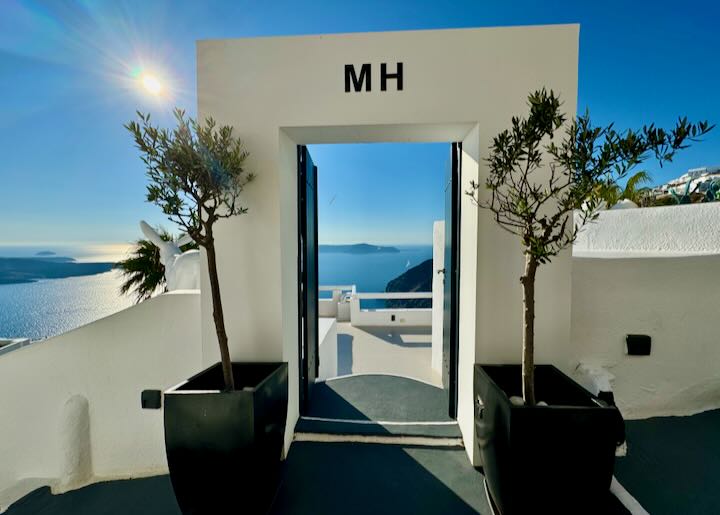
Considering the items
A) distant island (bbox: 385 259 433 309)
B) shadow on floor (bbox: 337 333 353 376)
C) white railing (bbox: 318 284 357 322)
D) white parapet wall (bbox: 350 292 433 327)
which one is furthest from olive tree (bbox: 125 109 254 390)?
white railing (bbox: 318 284 357 322)

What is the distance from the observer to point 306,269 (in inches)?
97.1

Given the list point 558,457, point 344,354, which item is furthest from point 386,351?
point 558,457

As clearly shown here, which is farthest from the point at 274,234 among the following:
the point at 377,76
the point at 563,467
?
the point at 563,467

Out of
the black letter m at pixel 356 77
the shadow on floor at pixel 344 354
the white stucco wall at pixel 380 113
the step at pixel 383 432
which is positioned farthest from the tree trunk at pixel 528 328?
the shadow on floor at pixel 344 354

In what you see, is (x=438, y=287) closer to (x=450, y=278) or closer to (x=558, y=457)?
(x=450, y=278)

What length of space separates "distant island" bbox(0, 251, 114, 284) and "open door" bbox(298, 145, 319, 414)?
12.0 ft

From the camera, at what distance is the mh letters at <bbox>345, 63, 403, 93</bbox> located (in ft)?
5.94

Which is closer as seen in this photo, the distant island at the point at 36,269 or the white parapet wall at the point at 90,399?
the white parapet wall at the point at 90,399

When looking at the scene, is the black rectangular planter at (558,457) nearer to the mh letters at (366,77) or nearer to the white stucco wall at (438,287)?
the mh letters at (366,77)

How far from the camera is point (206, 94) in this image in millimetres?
1855

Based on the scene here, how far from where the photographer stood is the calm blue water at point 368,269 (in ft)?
29.6

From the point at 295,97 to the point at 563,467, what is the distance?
2.48 meters

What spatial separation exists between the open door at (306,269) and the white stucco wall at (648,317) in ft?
7.07

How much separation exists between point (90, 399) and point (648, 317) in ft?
14.8
